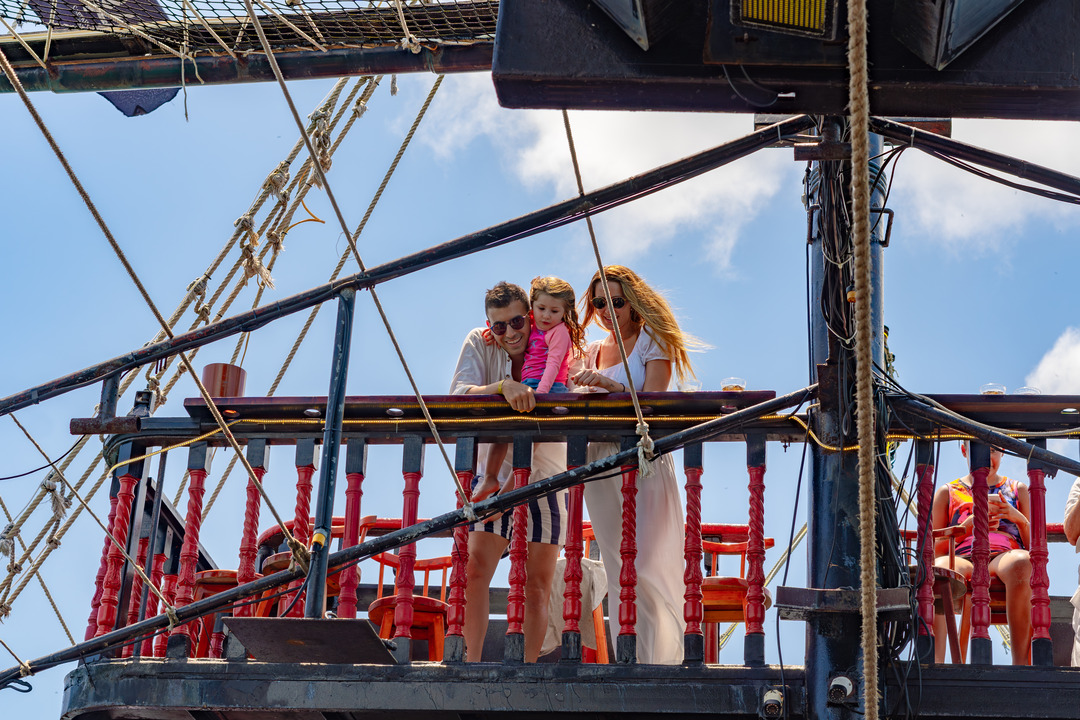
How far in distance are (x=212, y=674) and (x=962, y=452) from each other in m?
2.80

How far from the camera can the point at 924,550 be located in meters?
4.39

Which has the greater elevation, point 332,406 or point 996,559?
point 332,406

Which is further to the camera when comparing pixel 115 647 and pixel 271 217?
pixel 271 217

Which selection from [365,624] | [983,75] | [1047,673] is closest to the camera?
[983,75]

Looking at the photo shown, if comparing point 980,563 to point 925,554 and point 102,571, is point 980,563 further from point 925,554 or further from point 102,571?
point 102,571

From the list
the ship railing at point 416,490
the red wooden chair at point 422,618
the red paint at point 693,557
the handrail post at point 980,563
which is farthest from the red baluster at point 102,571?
the handrail post at point 980,563

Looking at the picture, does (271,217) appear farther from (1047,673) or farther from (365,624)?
(1047,673)

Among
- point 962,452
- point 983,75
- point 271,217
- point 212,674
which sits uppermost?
point 271,217

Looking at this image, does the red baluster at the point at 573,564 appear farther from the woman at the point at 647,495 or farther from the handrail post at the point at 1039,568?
the handrail post at the point at 1039,568

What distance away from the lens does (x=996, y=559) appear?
16.2 feet

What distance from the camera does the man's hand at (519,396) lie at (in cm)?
455

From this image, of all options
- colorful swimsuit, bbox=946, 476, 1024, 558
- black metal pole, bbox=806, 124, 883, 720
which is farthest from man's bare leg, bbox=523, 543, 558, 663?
colorful swimsuit, bbox=946, 476, 1024, 558

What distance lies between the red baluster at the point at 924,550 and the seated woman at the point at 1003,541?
19cm

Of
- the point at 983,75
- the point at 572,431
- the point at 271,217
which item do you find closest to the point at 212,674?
the point at 572,431
